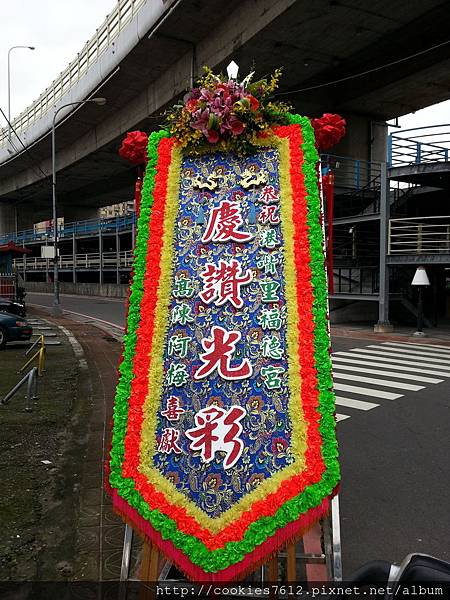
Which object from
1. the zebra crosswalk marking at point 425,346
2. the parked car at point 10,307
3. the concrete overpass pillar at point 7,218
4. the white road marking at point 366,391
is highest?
the concrete overpass pillar at point 7,218

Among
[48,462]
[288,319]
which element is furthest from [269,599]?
[48,462]

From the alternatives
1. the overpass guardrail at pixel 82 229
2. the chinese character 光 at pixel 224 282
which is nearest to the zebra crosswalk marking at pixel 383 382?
the chinese character 光 at pixel 224 282

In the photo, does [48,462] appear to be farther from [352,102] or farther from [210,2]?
[352,102]

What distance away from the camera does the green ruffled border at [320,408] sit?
2705mm

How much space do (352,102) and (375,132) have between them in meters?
3.10

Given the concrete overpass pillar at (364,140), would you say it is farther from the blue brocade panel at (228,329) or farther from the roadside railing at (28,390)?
the blue brocade panel at (228,329)

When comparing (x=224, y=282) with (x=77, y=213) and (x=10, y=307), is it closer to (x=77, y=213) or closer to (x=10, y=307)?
(x=10, y=307)

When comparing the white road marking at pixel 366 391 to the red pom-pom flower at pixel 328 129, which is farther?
the white road marking at pixel 366 391

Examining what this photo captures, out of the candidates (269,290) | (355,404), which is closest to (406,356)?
(355,404)

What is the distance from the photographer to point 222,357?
127 inches

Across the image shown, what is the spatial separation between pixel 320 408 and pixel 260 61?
19.0m

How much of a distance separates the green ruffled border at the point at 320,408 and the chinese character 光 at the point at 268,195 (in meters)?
0.24

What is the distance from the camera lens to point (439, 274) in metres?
24.0

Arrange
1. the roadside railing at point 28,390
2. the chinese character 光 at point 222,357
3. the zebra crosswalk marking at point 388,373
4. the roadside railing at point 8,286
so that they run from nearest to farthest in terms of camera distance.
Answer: the chinese character 光 at point 222,357, the roadside railing at point 28,390, the zebra crosswalk marking at point 388,373, the roadside railing at point 8,286
